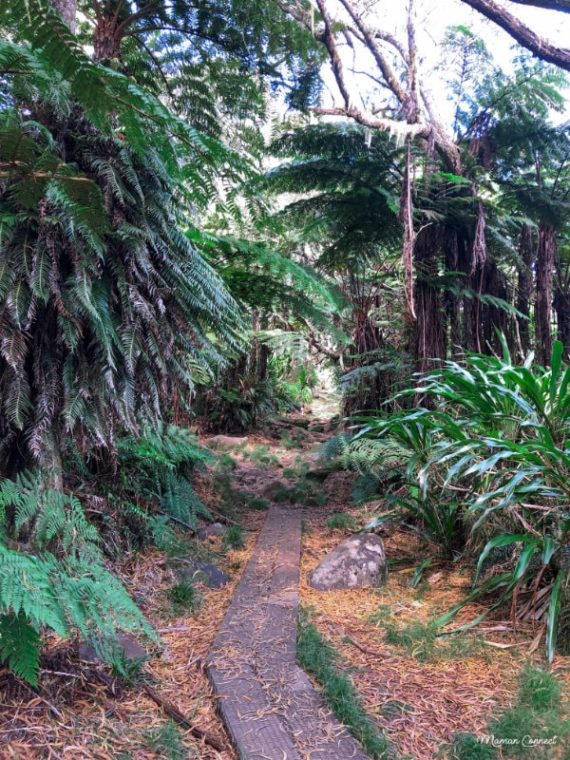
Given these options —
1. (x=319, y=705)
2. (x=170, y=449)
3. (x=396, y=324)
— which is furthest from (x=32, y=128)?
(x=396, y=324)

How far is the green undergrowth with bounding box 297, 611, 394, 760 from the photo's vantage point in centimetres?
165

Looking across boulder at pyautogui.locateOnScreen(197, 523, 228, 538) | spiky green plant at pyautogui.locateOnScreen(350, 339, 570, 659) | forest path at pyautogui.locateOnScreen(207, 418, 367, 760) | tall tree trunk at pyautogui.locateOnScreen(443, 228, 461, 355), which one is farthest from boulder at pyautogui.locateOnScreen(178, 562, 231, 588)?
tall tree trunk at pyautogui.locateOnScreen(443, 228, 461, 355)

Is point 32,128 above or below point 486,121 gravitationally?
below

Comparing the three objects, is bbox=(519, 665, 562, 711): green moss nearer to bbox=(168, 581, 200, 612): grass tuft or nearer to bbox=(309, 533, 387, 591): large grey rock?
bbox=(309, 533, 387, 591): large grey rock

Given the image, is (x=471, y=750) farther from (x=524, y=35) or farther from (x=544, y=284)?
(x=544, y=284)

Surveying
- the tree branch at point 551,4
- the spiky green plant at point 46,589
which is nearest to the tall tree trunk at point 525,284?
the tree branch at point 551,4

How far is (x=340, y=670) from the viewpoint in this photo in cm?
208

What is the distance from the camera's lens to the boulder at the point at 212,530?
376cm

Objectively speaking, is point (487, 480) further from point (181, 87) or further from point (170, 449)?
point (181, 87)

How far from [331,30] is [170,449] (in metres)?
3.37

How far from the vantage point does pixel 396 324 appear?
5.93 meters

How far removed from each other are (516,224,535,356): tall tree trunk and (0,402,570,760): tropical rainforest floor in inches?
101

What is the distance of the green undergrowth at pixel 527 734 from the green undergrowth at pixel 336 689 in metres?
0.23

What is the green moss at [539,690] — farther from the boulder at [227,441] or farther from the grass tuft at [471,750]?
the boulder at [227,441]
